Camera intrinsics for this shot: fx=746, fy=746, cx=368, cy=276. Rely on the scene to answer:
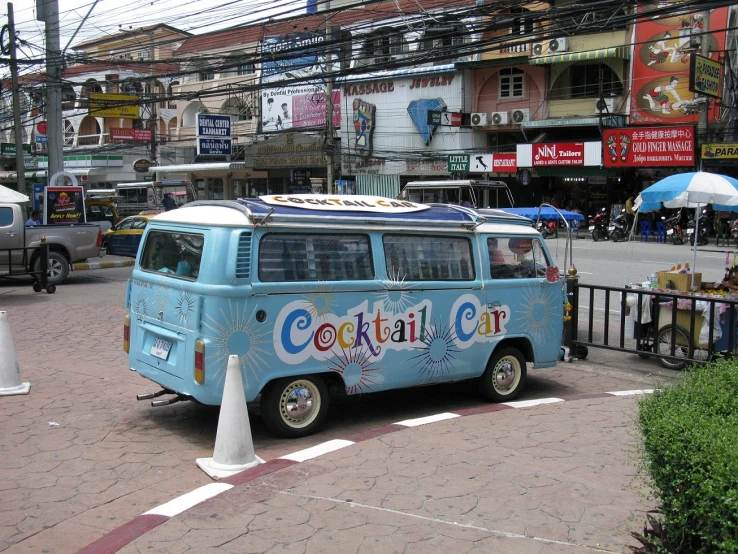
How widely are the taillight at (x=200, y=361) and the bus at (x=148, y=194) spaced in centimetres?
3357

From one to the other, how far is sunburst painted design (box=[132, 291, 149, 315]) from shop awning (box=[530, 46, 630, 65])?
27.5 meters

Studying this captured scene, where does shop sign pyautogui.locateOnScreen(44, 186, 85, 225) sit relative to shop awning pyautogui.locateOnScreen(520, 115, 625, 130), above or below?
below

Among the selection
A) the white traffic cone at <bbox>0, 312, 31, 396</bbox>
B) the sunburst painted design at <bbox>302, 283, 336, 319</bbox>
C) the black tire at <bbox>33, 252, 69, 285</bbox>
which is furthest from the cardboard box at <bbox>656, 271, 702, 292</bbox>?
the black tire at <bbox>33, 252, 69, 285</bbox>

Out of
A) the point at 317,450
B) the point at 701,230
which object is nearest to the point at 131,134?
the point at 701,230

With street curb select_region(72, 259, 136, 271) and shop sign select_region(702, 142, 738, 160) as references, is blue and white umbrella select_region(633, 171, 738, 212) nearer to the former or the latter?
street curb select_region(72, 259, 136, 271)

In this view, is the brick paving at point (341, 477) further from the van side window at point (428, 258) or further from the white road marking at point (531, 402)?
the van side window at point (428, 258)

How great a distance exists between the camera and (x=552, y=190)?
36625mm

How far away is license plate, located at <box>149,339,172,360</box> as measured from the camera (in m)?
6.34

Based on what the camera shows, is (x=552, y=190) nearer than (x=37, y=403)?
No

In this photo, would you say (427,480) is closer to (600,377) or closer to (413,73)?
(600,377)

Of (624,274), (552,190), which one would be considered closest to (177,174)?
(552,190)

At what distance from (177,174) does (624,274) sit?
37.7 metres

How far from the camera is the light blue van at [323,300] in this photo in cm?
596

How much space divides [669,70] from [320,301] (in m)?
28.1
